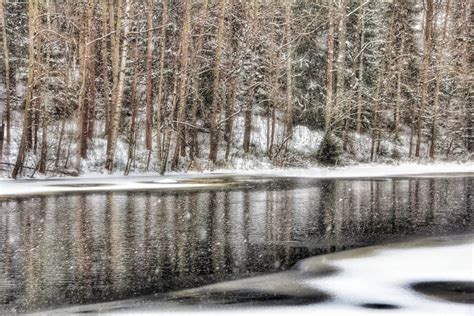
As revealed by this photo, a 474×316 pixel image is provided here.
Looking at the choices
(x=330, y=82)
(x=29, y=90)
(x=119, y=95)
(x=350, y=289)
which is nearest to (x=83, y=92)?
(x=119, y=95)

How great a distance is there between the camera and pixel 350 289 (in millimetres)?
7613

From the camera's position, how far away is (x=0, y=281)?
773 centimetres

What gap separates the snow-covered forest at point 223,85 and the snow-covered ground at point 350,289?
1884 centimetres

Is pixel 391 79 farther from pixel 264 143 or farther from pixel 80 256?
pixel 80 256

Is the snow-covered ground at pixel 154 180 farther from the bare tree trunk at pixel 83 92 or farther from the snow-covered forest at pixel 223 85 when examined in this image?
the bare tree trunk at pixel 83 92

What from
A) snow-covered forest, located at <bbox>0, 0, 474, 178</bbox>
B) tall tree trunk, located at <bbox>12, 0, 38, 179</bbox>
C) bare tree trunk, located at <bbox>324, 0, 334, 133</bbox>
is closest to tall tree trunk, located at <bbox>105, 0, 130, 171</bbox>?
snow-covered forest, located at <bbox>0, 0, 474, 178</bbox>

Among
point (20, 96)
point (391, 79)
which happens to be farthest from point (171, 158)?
point (391, 79)

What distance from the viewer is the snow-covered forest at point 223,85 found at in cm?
3020

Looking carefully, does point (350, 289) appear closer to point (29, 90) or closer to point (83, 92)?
point (29, 90)

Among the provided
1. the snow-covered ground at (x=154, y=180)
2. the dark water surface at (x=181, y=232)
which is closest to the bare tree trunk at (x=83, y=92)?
the snow-covered ground at (x=154, y=180)

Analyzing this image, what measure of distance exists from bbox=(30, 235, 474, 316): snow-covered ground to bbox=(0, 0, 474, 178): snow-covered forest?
742 inches

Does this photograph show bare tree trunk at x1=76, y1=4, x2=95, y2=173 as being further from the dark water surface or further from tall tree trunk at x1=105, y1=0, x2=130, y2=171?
the dark water surface

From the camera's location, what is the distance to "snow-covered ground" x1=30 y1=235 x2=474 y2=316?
21.6ft

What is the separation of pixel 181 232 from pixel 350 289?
15.8 ft
